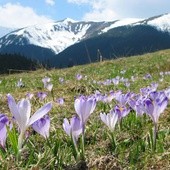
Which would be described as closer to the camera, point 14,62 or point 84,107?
point 84,107

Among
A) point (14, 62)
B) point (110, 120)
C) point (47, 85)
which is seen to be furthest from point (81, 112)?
point (14, 62)

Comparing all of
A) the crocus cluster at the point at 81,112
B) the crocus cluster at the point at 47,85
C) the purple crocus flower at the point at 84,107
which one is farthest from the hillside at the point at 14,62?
the purple crocus flower at the point at 84,107

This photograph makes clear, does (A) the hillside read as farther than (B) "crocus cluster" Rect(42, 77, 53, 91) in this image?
Yes

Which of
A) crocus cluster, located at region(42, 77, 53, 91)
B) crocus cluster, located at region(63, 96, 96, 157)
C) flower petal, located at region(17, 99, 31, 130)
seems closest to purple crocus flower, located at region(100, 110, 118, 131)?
crocus cluster, located at region(63, 96, 96, 157)

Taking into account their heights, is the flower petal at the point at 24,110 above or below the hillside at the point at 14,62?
below

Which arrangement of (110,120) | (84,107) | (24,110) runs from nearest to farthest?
(24,110) → (84,107) → (110,120)

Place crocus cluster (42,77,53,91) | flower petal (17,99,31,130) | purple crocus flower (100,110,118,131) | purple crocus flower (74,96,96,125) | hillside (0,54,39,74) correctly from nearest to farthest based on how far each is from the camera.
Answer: flower petal (17,99,31,130)
purple crocus flower (74,96,96,125)
purple crocus flower (100,110,118,131)
crocus cluster (42,77,53,91)
hillside (0,54,39,74)

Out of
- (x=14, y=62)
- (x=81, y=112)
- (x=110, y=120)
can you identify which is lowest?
(x=110, y=120)

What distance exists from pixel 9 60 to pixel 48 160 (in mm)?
100477

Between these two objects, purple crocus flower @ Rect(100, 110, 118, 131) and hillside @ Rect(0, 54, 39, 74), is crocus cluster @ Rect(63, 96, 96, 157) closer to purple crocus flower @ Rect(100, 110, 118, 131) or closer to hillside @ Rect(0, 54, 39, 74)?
purple crocus flower @ Rect(100, 110, 118, 131)

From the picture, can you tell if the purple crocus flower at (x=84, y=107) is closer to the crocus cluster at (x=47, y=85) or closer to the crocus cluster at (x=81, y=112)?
the crocus cluster at (x=81, y=112)

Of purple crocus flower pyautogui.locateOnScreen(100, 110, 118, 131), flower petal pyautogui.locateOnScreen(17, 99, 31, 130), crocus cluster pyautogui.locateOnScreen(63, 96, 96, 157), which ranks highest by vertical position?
flower petal pyautogui.locateOnScreen(17, 99, 31, 130)

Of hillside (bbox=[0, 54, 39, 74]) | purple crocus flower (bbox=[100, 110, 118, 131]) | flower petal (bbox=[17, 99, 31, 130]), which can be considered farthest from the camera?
hillside (bbox=[0, 54, 39, 74])

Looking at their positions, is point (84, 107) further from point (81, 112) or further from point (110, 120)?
point (110, 120)
